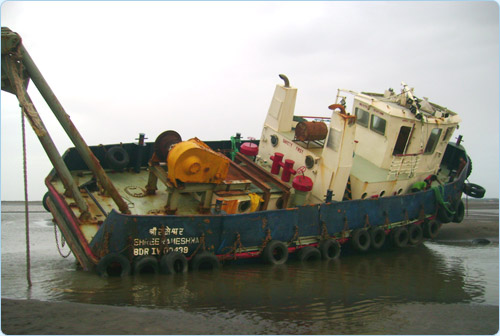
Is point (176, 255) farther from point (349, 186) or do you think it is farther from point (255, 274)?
point (349, 186)

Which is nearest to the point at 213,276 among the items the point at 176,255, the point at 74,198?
the point at 176,255

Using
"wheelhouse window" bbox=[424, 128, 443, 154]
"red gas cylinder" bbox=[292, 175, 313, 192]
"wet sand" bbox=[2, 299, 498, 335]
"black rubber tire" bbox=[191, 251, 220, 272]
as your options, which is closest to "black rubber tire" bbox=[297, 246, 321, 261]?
"red gas cylinder" bbox=[292, 175, 313, 192]

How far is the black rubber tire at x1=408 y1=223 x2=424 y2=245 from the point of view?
11.9 m

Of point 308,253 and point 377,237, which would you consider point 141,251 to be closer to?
point 308,253

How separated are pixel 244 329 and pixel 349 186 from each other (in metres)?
5.20

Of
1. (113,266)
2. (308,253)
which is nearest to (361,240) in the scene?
(308,253)

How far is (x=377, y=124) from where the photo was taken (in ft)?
39.1

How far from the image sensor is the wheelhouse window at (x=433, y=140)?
12.2 metres

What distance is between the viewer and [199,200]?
10367 mm

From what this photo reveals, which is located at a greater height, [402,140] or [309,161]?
[402,140]

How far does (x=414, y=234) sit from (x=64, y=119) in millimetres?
7508

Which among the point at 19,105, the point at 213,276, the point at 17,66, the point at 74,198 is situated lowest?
the point at 213,276

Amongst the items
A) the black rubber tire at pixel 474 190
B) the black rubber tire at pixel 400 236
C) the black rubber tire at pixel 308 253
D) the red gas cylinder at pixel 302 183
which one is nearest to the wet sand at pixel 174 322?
the black rubber tire at pixel 308 253

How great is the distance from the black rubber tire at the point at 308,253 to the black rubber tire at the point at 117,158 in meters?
4.02
